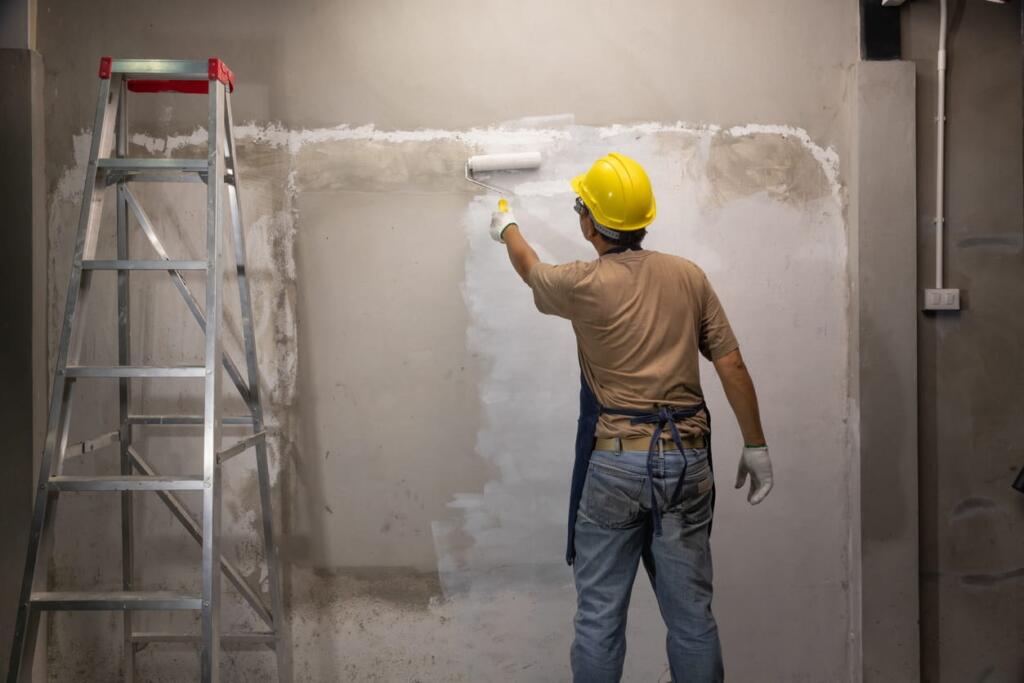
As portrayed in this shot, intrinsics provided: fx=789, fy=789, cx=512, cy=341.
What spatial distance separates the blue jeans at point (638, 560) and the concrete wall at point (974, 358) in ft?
3.55

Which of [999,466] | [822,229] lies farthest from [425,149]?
[999,466]

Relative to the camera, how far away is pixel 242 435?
2.51 meters

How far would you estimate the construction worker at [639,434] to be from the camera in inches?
74.2

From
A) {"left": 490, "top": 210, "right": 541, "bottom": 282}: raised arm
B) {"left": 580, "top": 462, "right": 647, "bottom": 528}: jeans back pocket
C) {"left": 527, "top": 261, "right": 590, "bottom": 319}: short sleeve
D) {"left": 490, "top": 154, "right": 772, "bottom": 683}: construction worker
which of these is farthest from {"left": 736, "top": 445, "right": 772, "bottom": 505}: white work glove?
{"left": 490, "top": 210, "right": 541, "bottom": 282}: raised arm

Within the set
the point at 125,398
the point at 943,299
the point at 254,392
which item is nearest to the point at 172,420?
the point at 125,398

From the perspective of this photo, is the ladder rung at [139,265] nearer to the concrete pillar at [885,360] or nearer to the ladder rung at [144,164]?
the ladder rung at [144,164]

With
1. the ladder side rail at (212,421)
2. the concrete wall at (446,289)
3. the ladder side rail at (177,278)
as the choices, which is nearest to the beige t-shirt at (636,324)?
the concrete wall at (446,289)

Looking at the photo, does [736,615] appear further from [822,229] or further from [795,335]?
[822,229]

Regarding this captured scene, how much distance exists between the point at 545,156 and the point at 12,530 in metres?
2.01

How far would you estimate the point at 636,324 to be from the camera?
1909mm

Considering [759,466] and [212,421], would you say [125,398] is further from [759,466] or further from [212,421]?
[759,466]

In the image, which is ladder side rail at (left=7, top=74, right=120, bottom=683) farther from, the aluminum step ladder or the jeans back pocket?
the jeans back pocket

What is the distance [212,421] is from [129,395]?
2.11ft

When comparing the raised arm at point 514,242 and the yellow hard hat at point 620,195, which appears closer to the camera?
the yellow hard hat at point 620,195
